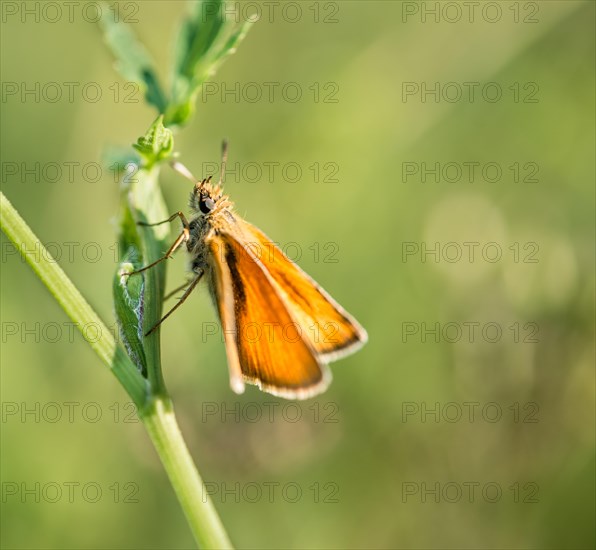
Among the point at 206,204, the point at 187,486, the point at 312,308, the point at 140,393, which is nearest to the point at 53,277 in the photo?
the point at 140,393

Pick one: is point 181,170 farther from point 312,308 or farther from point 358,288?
point 358,288

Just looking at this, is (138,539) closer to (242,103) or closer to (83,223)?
(83,223)

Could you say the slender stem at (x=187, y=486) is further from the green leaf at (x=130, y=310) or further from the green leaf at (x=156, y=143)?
the green leaf at (x=156, y=143)

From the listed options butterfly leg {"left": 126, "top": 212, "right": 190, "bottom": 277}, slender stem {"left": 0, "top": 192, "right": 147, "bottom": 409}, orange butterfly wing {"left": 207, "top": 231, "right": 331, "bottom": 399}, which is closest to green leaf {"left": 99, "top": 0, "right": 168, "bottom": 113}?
butterfly leg {"left": 126, "top": 212, "right": 190, "bottom": 277}

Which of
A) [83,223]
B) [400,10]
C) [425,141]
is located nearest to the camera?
[83,223]

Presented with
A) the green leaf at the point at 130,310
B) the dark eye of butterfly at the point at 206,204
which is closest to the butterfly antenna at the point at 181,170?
the dark eye of butterfly at the point at 206,204

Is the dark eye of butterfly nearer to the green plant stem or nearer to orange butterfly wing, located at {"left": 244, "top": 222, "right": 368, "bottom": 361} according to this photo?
orange butterfly wing, located at {"left": 244, "top": 222, "right": 368, "bottom": 361}

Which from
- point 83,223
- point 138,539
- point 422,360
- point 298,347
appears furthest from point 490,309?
point 83,223
